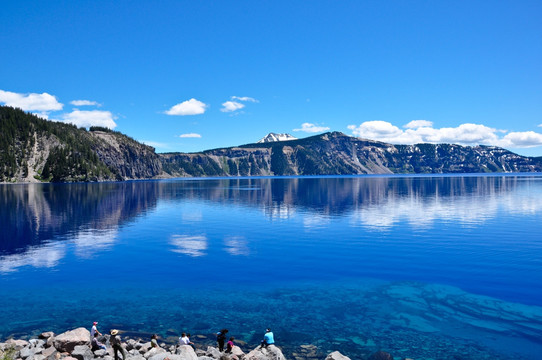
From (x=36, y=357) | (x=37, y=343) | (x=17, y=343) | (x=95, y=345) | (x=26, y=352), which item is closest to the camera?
(x=36, y=357)

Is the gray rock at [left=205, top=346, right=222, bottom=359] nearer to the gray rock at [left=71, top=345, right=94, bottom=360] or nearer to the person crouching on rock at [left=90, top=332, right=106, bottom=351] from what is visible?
the person crouching on rock at [left=90, top=332, right=106, bottom=351]

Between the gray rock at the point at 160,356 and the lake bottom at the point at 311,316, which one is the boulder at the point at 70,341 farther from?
the gray rock at the point at 160,356

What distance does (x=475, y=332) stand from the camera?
26.4 m

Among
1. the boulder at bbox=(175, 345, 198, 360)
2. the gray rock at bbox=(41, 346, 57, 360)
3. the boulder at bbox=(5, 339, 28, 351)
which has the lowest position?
the gray rock at bbox=(41, 346, 57, 360)

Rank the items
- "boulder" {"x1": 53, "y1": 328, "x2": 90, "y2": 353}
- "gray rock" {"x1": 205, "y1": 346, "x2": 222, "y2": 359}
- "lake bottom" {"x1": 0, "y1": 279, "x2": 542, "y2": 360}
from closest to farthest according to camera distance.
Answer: "gray rock" {"x1": 205, "y1": 346, "x2": 222, "y2": 359} < "boulder" {"x1": 53, "y1": 328, "x2": 90, "y2": 353} < "lake bottom" {"x1": 0, "y1": 279, "x2": 542, "y2": 360}

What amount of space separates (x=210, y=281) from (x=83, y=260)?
22.0 meters

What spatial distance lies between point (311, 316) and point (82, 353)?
57.5 feet

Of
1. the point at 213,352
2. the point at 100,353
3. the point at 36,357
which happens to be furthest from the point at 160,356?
the point at 36,357

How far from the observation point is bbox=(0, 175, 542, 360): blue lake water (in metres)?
26.7

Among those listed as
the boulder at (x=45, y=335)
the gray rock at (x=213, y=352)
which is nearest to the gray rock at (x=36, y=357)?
the boulder at (x=45, y=335)

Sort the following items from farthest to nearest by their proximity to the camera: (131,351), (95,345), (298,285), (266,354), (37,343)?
(298,285)
(37,343)
(95,345)
(131,351)
(266,354)

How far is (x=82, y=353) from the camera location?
2286cm

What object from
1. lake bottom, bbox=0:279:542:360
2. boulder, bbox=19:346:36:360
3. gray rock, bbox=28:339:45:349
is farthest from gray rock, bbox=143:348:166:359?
gray rock, bbox=28:339:45:349

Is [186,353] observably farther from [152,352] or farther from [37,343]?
[37,343]
